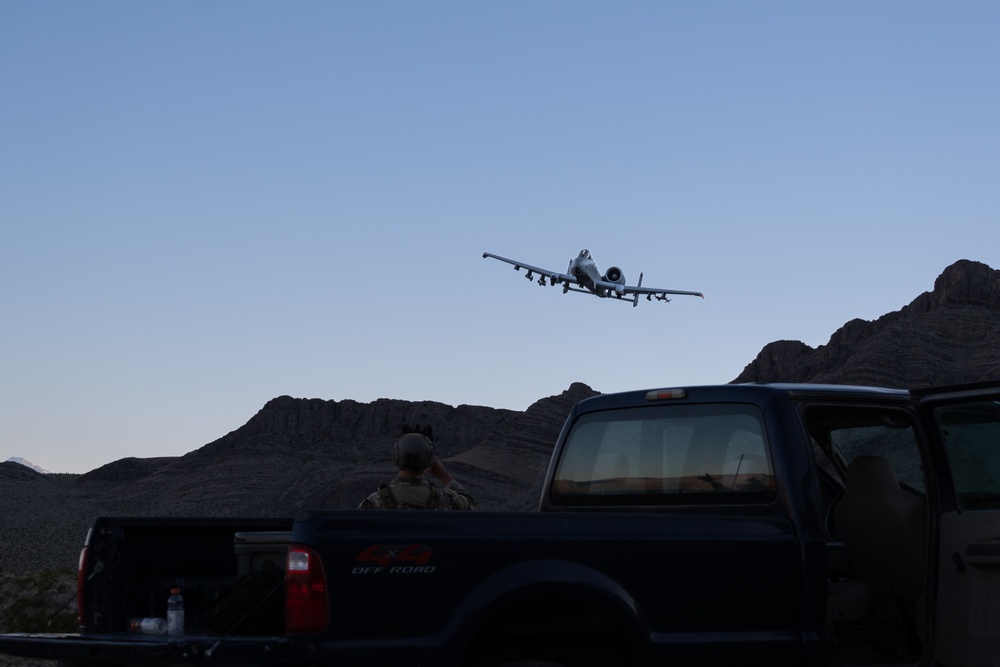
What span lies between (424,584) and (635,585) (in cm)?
98

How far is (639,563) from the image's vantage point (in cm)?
550

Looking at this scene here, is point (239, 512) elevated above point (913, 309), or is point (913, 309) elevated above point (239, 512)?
point (913, 309)

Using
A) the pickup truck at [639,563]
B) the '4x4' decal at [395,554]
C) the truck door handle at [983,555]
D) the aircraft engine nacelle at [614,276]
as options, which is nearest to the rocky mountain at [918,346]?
the aircraft engine nacelle at [614,276]

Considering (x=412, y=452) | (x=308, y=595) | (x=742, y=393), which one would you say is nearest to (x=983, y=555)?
(x=742, y=393)

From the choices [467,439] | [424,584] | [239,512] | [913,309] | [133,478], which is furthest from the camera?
[467,439]

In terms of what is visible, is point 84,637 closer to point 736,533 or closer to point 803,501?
point 736,533

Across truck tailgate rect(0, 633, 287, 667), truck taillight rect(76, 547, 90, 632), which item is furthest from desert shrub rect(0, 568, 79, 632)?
truck tailgate rect(0, 633, 287, 667)

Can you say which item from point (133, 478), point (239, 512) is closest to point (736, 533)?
point (239, 512)

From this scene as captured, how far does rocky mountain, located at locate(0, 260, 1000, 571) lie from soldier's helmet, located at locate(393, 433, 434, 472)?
225 ft

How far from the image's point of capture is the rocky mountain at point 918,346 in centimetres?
9931

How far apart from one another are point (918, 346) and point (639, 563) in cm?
10533

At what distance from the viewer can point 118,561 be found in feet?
20.0

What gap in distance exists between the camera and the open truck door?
642 cm

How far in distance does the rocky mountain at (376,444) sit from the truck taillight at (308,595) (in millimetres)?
70237
